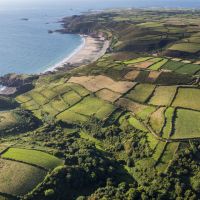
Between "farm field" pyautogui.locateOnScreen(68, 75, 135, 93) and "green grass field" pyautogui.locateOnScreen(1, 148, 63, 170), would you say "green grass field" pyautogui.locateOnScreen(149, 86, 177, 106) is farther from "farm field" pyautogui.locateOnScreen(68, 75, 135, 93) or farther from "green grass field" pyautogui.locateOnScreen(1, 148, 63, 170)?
"green grass field" pyautogui.locateOnScreen(1, 148, 63, 170)

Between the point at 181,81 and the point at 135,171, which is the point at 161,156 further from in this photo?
the point at 181,81

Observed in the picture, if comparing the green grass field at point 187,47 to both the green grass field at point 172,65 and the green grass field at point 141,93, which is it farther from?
the green grass field at point 141,93

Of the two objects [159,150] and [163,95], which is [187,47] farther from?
[159,150]

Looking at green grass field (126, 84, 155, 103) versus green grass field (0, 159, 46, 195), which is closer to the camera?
green grass field (0, 159, 46, 195)

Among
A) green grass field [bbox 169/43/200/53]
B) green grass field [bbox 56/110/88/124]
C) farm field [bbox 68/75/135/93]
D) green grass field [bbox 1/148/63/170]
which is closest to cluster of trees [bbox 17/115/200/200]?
green grass field [bbox 1/148/63/170]

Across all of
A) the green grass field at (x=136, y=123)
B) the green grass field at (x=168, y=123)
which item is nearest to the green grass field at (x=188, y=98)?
the green grass field at (x=168, y=123)

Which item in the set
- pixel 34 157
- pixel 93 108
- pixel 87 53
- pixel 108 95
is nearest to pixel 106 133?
pixel 93 108

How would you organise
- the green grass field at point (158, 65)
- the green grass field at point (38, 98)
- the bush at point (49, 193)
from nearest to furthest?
the bush at point (49, 193), the green grass field at point (38, 98), the green grass field at point (158, 65)
